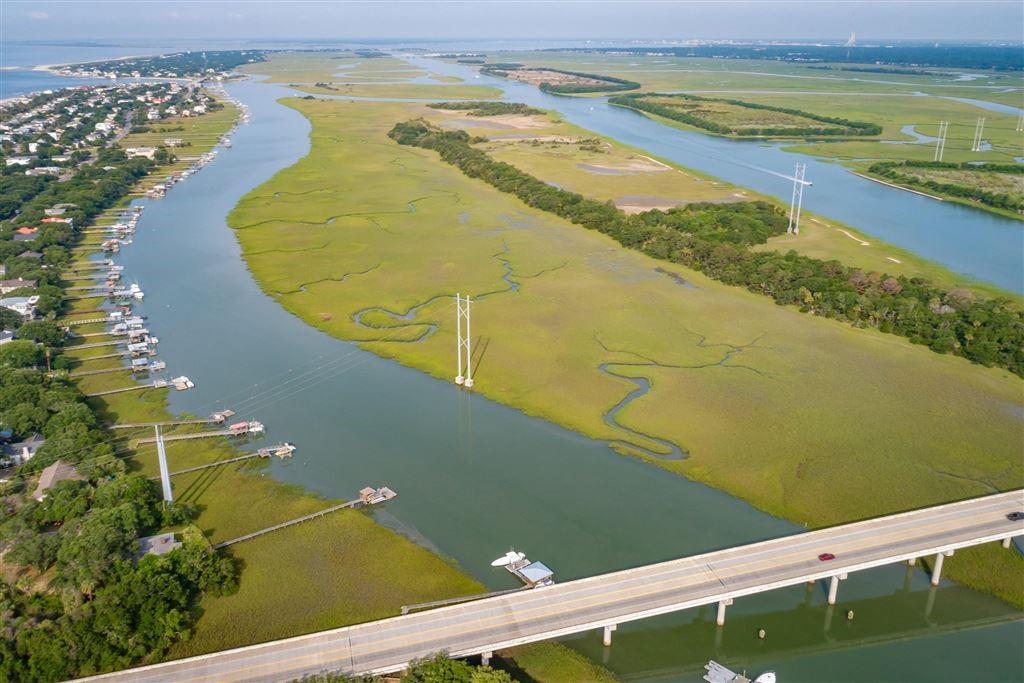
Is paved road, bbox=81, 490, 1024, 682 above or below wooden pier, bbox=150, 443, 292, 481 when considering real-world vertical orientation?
above

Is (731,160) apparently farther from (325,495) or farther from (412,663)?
(412,663)

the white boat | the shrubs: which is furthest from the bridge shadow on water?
the shrubs

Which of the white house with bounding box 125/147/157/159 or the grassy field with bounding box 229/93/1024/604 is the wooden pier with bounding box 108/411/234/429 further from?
the white house with bounding box 125/147/157/159

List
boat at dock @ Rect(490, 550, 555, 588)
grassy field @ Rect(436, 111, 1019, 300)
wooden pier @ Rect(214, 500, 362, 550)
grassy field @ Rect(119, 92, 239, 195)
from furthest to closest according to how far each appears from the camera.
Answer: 1. grassy field @ Rect(119, 92, 239, 195)
2. grassy field @ Rect(436, 111, 1019, 300)
3. wooden pier @ Rect(214, 500, 362, 550)
4. boat at dock @ Rect(490, 550, 555, 588)

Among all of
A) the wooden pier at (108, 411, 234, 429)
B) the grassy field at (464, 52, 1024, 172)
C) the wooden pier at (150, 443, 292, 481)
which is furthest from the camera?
the grassy field at (464, 52, 1024, 172)

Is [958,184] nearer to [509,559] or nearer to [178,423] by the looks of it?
[509,559]

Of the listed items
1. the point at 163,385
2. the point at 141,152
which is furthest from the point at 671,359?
the point at 141,152
